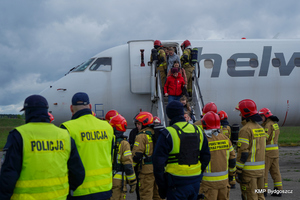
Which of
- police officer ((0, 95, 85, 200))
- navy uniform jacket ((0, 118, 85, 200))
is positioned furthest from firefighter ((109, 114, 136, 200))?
navy uniform jacket ((0, 118, 85, 200))

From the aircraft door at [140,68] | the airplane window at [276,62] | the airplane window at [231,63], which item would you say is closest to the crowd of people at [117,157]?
the aircraft door at [140,68]

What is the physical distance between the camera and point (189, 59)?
1074 centimetres

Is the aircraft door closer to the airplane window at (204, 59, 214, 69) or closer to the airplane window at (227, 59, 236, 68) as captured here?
the airplane window at (204, 59, 214, 69)

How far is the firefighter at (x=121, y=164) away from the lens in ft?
17.1

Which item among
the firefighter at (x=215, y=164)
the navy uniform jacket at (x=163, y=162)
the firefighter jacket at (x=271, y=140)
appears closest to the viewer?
the navy uniform jacket at (x=163, y=162)

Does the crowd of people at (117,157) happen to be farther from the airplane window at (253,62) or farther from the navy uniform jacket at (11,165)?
the airplane window at (253,62)

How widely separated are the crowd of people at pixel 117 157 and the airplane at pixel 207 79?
4.88 meters

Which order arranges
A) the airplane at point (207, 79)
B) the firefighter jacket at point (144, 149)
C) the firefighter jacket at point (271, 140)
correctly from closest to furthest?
1. the firefighter jacket at point (144, 149)
2. the firefighter jacket at point (271, 140)
3. the airplane at point (207, 79)

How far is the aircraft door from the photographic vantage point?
11.4m

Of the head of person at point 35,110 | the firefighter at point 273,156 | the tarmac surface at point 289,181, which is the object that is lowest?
the tarmac surface at point 289,181

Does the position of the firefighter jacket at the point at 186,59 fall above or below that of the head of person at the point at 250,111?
above

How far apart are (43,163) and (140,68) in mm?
8562

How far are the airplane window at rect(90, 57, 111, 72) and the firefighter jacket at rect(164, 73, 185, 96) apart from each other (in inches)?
134

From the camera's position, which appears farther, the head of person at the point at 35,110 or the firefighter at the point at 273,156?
the firefighter at the point at 273,156
